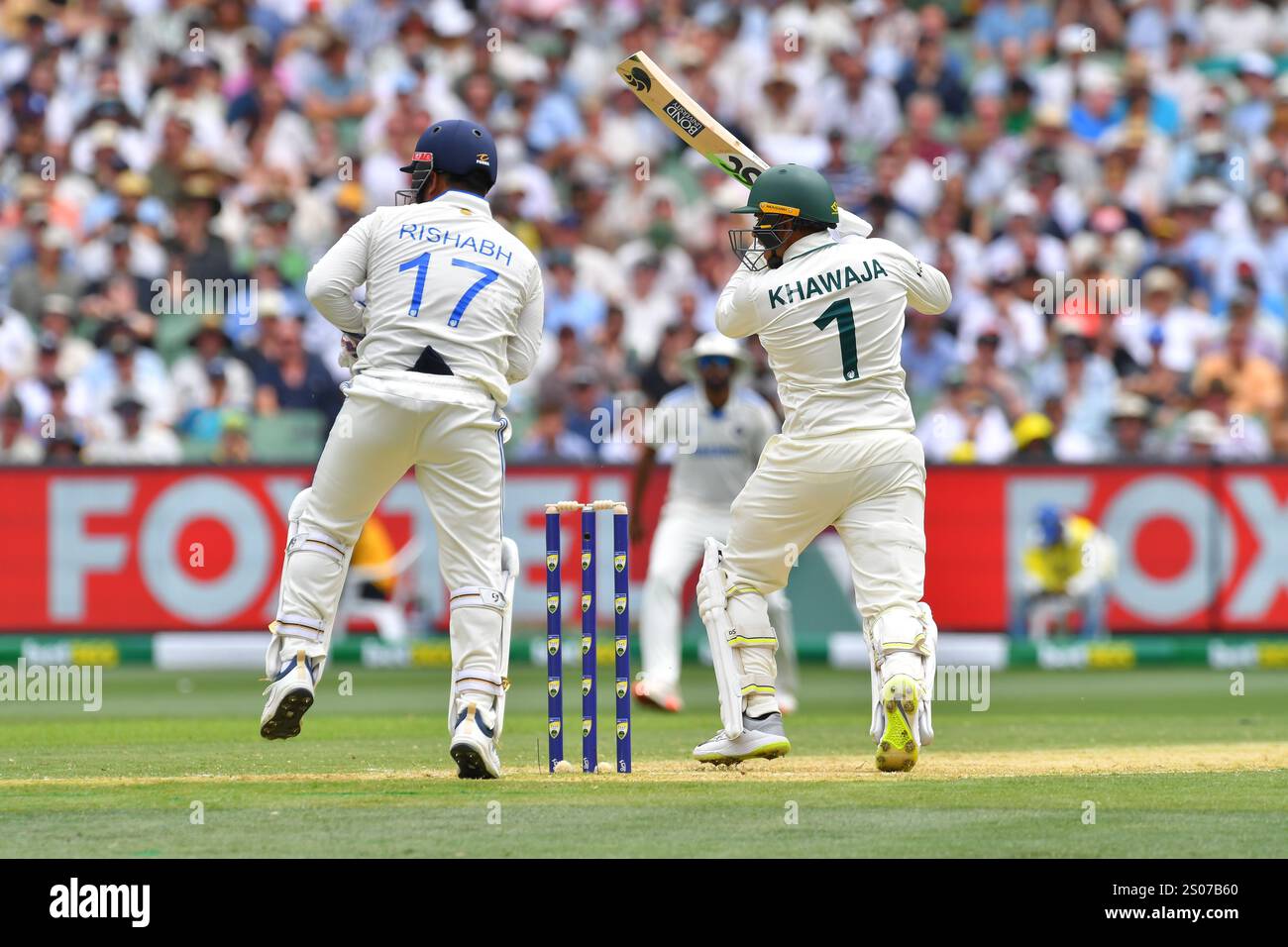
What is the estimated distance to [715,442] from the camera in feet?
43.1

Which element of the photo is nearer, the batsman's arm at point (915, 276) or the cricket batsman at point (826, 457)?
the cricket batsman at point (826, 457)

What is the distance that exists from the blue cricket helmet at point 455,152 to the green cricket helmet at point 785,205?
1044 mm

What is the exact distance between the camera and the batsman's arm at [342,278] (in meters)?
8.48

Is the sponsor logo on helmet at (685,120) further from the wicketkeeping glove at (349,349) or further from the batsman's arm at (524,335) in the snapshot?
the wicketkeeping glove at (349,349)

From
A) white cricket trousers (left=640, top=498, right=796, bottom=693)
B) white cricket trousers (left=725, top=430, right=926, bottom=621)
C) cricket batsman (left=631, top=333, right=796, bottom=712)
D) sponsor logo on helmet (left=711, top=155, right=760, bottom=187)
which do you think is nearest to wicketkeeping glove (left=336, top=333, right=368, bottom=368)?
white cricket trousers (left=725, top=430, right=926, bottom=621)

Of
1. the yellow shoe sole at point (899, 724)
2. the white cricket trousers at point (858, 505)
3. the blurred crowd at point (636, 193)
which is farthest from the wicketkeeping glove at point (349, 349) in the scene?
the blurred crowd at point (636, 193)

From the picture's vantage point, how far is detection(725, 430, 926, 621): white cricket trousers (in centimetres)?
874

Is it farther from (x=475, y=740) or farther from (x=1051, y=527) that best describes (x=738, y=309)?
(x=1051, y=527)

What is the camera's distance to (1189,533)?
1641 centimetres

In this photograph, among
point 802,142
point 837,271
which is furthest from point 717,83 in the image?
point 837,271

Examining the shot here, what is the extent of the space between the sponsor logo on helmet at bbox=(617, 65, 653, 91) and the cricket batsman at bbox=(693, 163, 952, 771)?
1.21m

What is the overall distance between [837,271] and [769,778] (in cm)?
206

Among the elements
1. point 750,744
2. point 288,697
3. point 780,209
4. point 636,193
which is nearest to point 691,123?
point 780,209

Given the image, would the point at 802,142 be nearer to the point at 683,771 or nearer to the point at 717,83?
the point at 717,83
